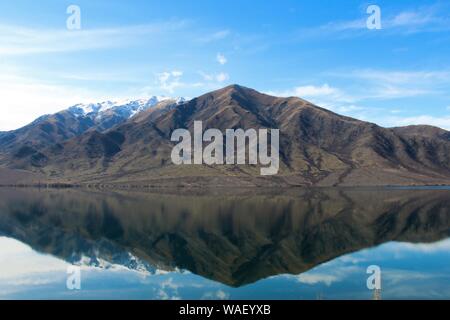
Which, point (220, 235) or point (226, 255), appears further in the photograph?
point (220, 235)

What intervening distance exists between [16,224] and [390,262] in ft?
348

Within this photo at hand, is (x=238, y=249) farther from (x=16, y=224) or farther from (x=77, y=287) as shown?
(x=16, y=224)

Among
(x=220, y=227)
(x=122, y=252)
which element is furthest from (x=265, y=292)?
(x=220, y=227)

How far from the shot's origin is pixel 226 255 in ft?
275

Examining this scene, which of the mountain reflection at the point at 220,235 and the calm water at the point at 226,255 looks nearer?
the calm water at the point at 226,255

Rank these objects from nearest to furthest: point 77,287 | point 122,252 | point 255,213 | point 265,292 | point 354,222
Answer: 1. point 265,292
2. point 77,287
3. point 122,252
4. point 354,222
5. point 255,213

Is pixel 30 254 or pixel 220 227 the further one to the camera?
pixel 220 227

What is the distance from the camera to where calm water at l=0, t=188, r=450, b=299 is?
190ft

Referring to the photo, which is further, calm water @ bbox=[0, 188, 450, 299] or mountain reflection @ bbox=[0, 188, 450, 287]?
mountain reflection @ bbox=[0, 188, 450, 287]

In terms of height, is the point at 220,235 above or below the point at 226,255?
above

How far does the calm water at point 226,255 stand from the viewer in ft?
190
